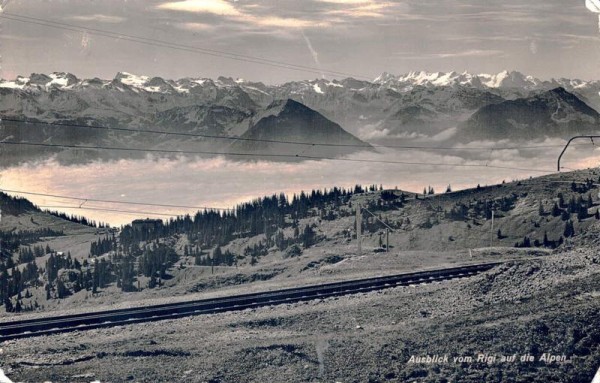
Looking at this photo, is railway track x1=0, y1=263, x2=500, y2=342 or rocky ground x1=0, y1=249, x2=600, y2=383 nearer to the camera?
rocky ground x1=0, y1=249, x2=600, y2=383

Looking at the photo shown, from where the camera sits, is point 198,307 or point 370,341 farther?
point 198,307

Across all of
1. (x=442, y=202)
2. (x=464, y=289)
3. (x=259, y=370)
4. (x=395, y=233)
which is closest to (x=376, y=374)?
(x=259, y=370)

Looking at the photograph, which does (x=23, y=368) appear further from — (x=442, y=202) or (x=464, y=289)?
(x=442, y=202)

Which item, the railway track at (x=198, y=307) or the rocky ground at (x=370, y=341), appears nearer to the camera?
the rocky ground at (x=370, y=341)
